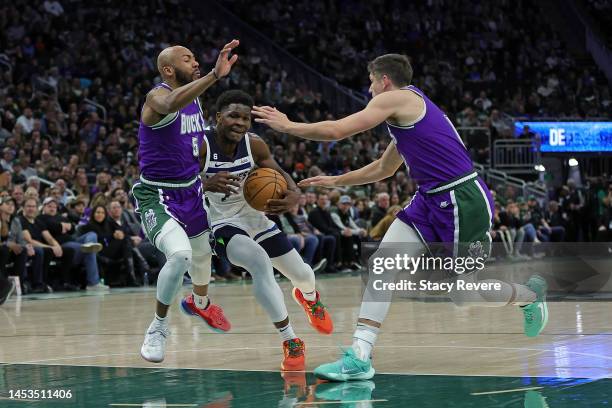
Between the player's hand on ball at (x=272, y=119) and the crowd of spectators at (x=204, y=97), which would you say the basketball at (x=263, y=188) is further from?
the crowd of spectators at (x=204, y=97)

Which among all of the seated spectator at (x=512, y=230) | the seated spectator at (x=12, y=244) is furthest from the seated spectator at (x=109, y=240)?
the seated spectator at (x=512, y=230)

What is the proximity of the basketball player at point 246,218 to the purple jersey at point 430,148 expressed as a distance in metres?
0.96

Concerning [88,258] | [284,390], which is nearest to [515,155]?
[88,258]

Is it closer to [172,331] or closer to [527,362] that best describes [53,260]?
[172,331]

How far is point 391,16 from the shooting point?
31.2m

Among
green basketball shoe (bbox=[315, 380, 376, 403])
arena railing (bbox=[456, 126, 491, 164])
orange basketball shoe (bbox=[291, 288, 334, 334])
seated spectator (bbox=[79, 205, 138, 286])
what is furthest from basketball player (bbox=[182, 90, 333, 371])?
arena railing (bbox=[456, 126, 491, 164])

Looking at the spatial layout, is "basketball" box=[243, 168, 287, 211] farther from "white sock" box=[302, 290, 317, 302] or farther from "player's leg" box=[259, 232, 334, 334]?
"white sock" box=[302, 290, 317, 302]

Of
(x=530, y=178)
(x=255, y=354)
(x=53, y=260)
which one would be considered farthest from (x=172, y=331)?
(x=530, y=178)

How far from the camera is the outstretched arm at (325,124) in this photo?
18.9ft

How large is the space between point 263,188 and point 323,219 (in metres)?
11.3

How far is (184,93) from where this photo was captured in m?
6.35

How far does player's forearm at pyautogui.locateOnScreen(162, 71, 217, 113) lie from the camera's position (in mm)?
6169

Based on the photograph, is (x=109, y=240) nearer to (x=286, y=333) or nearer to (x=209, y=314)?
(x=209, y=314)

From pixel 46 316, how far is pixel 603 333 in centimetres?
553
